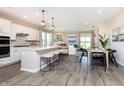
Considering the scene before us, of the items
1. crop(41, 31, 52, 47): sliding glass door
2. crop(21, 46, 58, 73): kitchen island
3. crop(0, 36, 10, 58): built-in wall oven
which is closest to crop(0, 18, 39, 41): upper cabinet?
crop(0, 36, 10, 58): built-in wall oven

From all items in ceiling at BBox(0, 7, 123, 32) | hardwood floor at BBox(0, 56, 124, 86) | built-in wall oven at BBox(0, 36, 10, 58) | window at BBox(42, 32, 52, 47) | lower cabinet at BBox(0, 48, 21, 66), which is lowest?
hardwood floor at BBox(0, 56, 124, 86)

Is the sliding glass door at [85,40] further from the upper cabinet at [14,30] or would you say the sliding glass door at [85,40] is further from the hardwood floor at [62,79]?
the hardwood floor at [62,79]

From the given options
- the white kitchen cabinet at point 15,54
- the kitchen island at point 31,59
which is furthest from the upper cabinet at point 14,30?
the kitchen island at point 31,59

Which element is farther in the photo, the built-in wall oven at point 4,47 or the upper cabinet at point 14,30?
the upper cabinet at point 14,30

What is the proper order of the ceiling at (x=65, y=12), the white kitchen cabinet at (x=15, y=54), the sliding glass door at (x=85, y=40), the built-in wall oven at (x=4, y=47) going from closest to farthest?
the ceiling at (x=65, y=12) → the built-in wall oven at (x=4, y=47) → the white kitchen cabinet at (x=15, y=54) → the sliding glass door at (x=85, y=40)

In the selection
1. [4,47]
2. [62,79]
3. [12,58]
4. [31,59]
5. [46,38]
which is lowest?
[62,79]

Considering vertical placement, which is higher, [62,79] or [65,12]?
[65,12]

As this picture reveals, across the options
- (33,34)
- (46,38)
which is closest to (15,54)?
(33,34)

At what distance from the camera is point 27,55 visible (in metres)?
4.55

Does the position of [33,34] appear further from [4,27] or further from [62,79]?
[62,79]

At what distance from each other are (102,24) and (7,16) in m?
6.16

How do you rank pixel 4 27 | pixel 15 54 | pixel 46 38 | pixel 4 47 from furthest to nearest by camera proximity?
pixel 46 38 → pixel 15 54 → pixel 4 27 → pixel 4 47

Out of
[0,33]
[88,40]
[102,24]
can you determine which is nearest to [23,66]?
[0,33]

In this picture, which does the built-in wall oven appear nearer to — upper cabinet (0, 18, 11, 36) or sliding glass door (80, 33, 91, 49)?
upper cabinet (0, 18, 11, 36)
